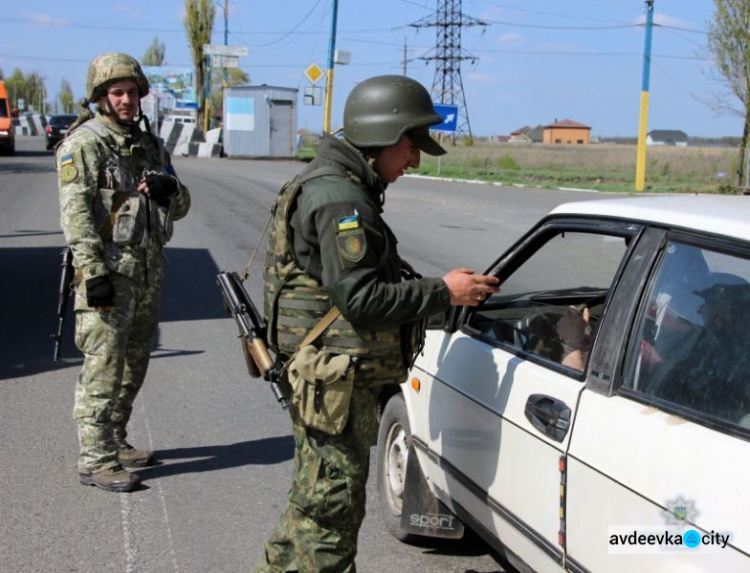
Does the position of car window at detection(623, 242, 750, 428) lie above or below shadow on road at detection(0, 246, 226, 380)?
above

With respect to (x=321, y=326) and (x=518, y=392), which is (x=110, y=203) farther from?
(x=518, y=392)

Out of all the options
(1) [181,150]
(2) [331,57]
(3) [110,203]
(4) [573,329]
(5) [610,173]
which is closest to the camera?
(4) [573,329]

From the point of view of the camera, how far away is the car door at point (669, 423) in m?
2.02

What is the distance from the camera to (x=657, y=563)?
6.97 feet

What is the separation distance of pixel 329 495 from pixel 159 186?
211 centimetres

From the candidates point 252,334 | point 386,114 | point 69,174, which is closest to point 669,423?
point 386,114

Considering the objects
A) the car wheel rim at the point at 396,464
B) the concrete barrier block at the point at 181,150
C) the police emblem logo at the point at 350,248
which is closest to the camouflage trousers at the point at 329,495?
the police emblem logo at the point at 350,248

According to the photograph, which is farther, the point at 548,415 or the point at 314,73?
the point at 314,73

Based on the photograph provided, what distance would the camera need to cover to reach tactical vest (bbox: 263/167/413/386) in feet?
8.81

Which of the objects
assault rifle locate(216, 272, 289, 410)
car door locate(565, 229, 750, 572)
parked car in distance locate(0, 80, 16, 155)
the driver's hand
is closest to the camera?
car door locate(565, 229, 750, 572)

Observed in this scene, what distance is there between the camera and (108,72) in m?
4.07

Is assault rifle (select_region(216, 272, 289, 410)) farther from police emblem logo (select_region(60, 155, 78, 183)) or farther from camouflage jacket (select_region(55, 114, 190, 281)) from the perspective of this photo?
police emblem logo (select_region(60, 155, 78, 183))

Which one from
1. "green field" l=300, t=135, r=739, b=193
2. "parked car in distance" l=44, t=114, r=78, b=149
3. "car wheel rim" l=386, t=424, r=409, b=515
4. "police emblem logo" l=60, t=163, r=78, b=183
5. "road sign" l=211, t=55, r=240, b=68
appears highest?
"road sign" l=211, t=55, r=240, b=68

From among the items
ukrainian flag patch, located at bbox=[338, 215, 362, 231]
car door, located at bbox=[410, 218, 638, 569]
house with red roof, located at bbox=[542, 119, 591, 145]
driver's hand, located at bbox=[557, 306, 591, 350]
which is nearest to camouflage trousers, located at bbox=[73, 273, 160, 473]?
car door, located at bbox=[410, 218, 638, 569]
